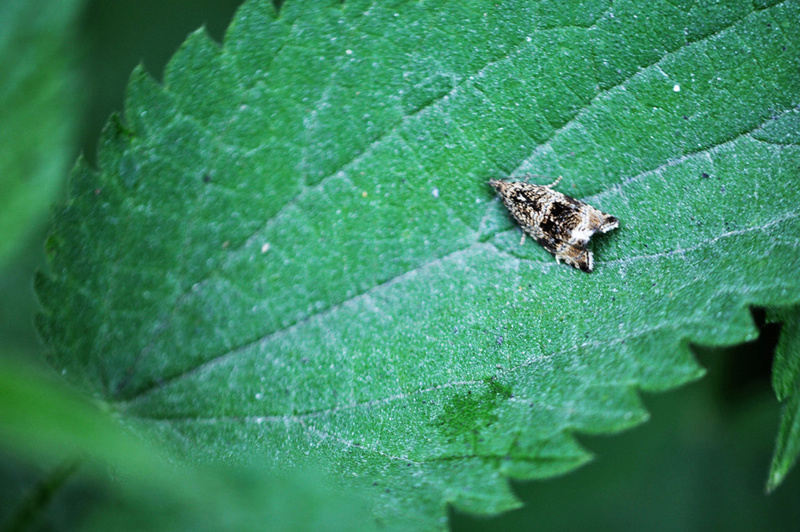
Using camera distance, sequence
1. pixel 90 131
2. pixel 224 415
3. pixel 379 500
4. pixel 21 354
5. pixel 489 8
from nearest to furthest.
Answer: pixel 379 500
pixel 489 8
pixel 224 415
pixel 21 354
pixel 90 131

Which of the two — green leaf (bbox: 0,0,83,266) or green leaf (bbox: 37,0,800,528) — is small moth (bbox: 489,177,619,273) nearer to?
green leaf (bbox: 37,0,800,528)

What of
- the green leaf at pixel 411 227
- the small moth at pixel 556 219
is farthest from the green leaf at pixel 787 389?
the small moth at pixel 556 219

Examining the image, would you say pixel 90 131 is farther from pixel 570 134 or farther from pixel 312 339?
pixel 570 134

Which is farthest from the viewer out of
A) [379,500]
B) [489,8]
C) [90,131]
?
[90,131]

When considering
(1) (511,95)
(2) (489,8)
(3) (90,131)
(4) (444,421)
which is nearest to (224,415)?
(4) (444,421)

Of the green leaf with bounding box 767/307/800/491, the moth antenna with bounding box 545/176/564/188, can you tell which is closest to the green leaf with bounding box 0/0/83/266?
the moth antenna with bounding box 545/176/564/188

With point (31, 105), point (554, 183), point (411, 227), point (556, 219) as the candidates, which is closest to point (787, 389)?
point (556, 219)

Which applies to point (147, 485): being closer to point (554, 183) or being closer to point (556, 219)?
point (556, 219)
